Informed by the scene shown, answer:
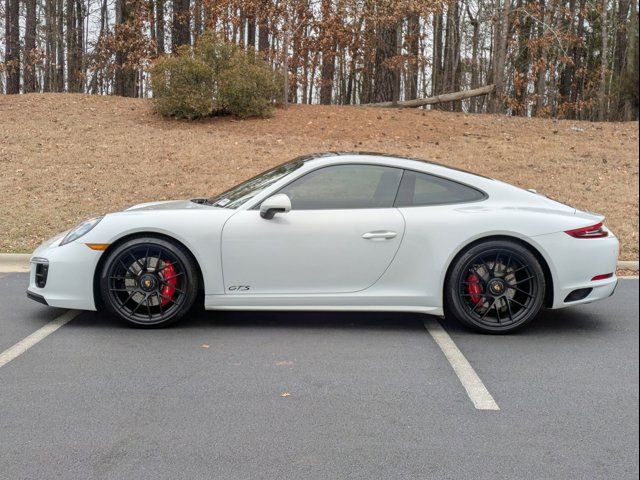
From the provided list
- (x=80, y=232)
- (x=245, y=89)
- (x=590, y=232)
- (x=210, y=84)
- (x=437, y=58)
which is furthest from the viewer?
(x=437, y=58)

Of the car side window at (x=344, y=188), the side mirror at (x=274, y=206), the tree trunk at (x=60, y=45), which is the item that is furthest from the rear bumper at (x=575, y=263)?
the tree trunk at (x=60, y=45)

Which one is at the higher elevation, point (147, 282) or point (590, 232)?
point (590, 232)

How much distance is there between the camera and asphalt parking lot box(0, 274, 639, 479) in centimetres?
340

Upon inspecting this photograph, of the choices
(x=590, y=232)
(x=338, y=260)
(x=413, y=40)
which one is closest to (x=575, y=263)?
(x=590, y=232)

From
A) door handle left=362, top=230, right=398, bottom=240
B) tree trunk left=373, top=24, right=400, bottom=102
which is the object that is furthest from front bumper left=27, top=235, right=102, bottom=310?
tree trunk left=373, top=24, right=400, bottom=102

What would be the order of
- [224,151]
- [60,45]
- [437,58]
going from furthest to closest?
[437,58] → [60,45] → [224,151]

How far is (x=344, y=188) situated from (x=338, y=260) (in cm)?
61

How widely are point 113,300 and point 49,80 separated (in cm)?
3540

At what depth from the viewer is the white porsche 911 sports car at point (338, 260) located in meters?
5.52

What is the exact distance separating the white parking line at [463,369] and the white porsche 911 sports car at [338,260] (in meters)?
0.26

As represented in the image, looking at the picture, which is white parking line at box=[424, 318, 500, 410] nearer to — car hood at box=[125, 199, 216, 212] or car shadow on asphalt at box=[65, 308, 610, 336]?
car shadow on asphalt at box=[65, 308, 610, 336]

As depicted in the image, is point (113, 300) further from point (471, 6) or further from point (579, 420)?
point (471, 6)

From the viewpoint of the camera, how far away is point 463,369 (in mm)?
4812

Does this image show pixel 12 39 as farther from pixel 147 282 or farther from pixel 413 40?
pixel 147 282
